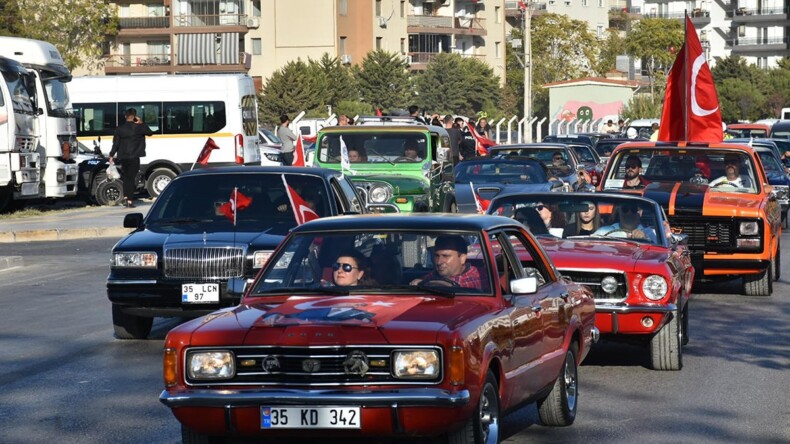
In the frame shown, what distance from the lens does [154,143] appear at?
3569 centimetres

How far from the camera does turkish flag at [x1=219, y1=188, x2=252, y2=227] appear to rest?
13633 mm

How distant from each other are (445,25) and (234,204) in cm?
9893

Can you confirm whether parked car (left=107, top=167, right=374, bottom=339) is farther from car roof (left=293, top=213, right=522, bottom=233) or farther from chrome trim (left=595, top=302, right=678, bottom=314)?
car roof (left=293, top=213, right=522, bottom=233)

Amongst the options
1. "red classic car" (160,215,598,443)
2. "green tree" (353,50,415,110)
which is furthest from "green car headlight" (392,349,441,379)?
"green tree" (353,50,415,110)

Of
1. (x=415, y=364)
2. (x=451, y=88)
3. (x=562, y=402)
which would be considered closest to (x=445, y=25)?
(x=451, y=88)

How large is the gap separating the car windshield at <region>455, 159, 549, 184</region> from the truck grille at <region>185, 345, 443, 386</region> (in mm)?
17062

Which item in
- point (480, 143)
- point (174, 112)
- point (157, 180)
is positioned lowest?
point (157, 180)

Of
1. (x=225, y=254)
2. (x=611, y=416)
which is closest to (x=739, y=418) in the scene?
(x=611, y=416)

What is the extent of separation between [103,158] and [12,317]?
1868 cm

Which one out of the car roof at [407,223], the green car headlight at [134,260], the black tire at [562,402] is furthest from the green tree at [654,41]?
the car roof at [407,223]

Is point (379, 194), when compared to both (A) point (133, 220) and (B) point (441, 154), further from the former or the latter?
(A) point (133, 220)

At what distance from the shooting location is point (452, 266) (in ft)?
27.2

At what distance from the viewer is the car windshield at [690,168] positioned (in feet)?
58.8

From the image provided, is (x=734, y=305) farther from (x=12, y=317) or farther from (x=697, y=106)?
(x=12, y=317)
